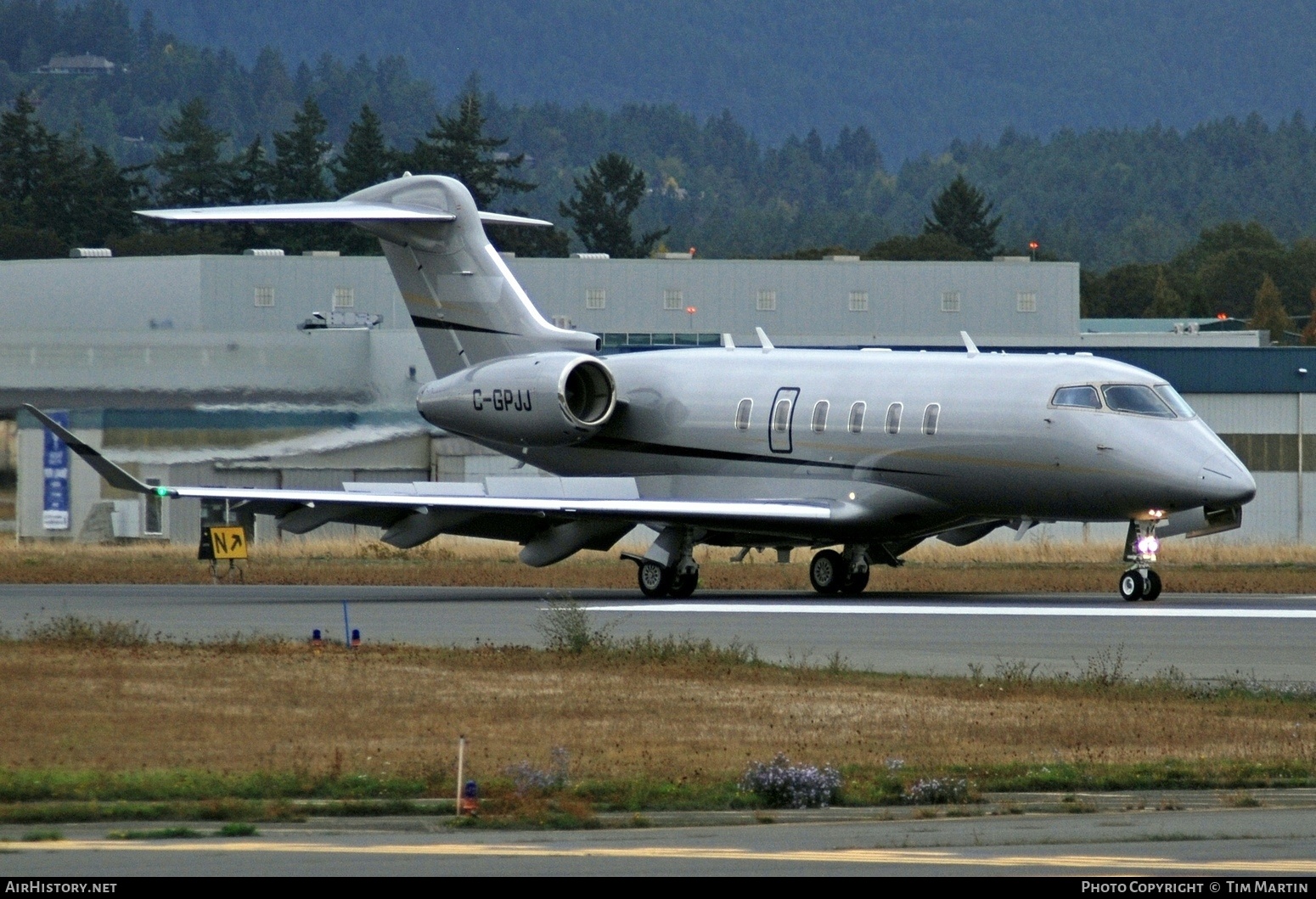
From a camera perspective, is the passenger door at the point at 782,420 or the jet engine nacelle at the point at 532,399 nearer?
the passenger door at the point at 782,420

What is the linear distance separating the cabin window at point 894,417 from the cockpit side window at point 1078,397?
7.30 ft

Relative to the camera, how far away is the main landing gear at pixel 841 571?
31188 millimetres

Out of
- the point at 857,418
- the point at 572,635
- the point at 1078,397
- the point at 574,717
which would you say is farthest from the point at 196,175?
the point at 574,717

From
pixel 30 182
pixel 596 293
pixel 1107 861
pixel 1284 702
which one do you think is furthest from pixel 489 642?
pixel 30 182

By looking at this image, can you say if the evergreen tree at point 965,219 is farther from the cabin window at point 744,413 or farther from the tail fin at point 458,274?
the cabin window at point 744,413

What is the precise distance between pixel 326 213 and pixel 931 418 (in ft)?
31.1

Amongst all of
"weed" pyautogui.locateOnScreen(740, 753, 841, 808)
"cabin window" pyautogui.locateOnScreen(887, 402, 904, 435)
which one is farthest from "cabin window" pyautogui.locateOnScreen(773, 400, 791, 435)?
"weed" pyautogui.locateOnScreen(740, 753, 841, 808)

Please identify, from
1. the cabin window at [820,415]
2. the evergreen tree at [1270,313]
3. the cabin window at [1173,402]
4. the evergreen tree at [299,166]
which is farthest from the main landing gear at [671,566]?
the evergreen tree at [1270,313]

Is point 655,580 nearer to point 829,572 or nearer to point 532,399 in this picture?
point 829,572

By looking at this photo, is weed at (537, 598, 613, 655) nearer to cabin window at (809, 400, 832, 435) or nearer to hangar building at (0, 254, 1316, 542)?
cabin window at (809, 400, 832, 435)

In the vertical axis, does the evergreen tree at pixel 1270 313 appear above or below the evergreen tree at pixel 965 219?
below

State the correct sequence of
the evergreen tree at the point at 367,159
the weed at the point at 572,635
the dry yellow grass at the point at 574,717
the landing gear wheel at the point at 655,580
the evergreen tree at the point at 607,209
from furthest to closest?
1. the evergreen tree at the point at 607,209
2. the evergreen tree at the point at 367,159
3. the landing gear wheel at the point at 655,580
4. the weed at the point at 572,635
5. the dry yellow grass at the point at 574,717

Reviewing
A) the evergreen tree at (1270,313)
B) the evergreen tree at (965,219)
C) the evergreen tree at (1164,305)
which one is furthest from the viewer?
the evergreen tree at (965,219)

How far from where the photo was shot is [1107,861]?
1002 cm
